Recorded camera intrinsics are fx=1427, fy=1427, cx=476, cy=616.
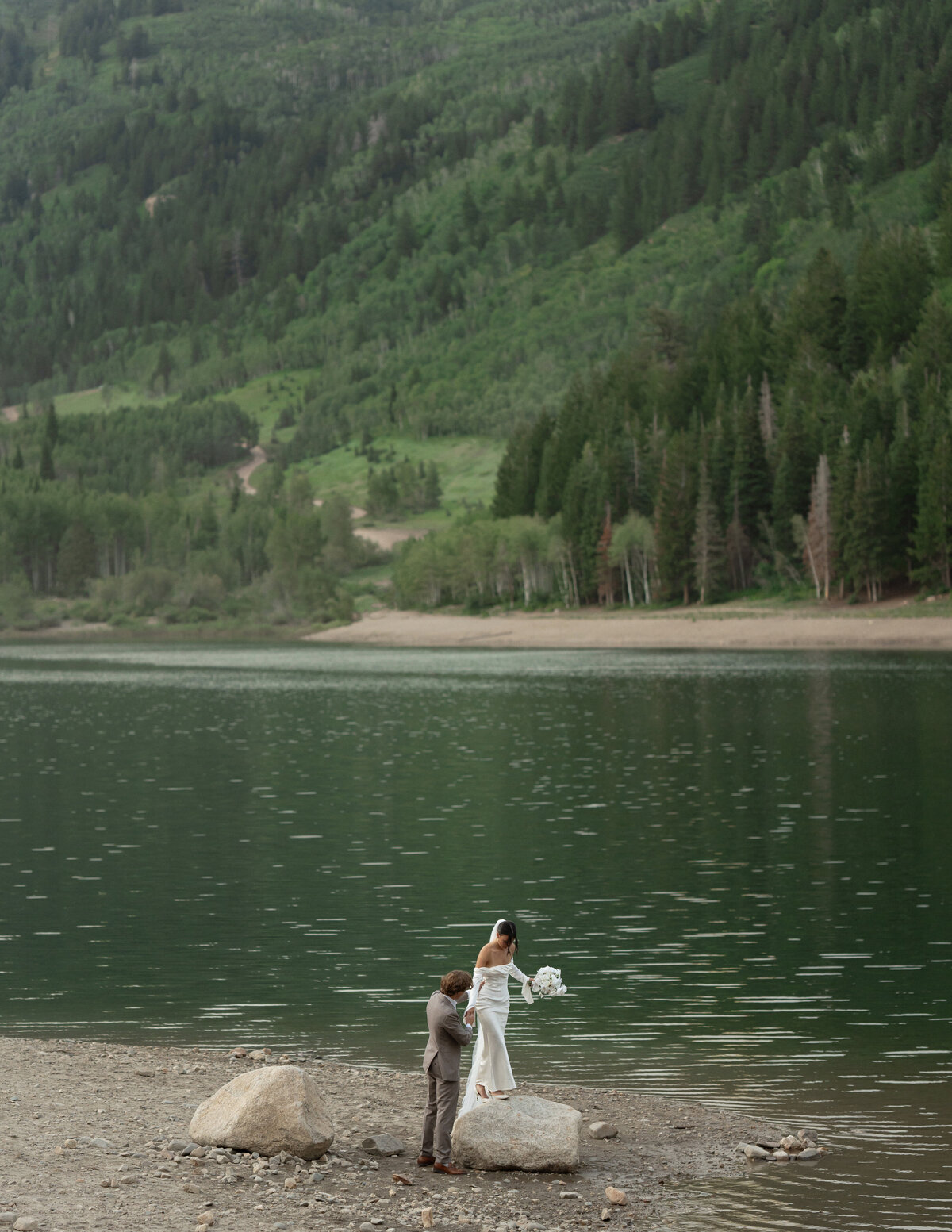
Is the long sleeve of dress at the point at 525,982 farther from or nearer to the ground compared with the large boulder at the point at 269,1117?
farther from the ground

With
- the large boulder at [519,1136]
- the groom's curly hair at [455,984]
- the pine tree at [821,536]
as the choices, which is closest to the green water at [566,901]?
the large boulder at [519,1136]

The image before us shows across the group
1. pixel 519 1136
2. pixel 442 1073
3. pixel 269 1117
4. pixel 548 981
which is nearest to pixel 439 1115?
pixel 442 1073

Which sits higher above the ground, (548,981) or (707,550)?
(707,550)

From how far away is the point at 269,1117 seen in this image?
50.0ft

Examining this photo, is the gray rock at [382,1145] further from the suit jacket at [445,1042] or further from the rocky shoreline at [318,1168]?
the suit jacket at [445,1042]

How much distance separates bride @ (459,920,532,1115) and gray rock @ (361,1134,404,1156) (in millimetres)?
829

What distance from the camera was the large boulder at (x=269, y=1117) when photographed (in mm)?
15195

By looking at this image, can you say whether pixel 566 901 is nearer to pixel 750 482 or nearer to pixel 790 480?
pixel 790 480

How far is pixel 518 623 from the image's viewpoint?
180 meters

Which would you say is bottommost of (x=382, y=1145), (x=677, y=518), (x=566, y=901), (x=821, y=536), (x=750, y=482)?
(x=566, y=901)

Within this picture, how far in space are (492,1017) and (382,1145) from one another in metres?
1.83

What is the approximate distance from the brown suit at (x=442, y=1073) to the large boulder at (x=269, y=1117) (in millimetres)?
1113

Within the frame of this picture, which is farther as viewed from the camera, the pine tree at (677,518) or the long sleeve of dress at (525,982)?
the pine tree at (677,518)

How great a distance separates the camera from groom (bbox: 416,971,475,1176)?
15.4 meters
